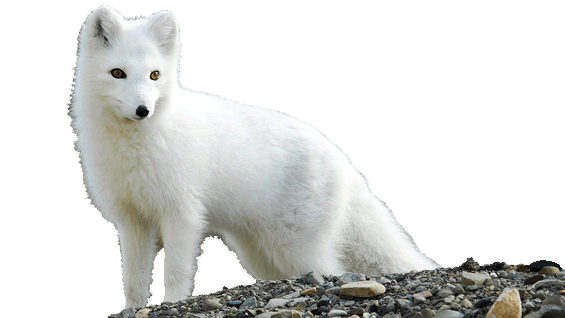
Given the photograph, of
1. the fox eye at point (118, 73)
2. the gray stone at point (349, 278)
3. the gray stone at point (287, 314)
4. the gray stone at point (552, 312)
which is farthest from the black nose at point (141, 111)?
the gray stone at point (552, 312)

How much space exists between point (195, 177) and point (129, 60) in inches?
46.8

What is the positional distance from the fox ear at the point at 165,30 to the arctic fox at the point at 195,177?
1 centimetres

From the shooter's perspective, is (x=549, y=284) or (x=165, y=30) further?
(x=165, y=30)

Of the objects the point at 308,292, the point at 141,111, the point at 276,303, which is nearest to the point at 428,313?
the point at 308,292

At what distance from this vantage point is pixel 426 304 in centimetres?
452

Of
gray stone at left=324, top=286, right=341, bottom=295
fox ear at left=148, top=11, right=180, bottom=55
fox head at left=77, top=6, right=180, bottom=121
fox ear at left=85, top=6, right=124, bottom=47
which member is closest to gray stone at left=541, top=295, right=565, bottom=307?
gray stone at left=324, top=286, right=341, bottom=295

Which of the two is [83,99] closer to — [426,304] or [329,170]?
[329,170]

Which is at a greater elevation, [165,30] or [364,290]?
[165,30]

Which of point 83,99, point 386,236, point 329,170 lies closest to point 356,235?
point 386,236

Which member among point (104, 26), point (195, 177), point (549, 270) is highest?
point (104, 26)

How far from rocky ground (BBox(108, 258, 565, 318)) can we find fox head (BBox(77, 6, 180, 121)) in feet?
5.43

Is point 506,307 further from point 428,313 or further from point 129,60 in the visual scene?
point 129,60

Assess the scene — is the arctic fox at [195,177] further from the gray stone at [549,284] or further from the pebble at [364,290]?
the gray stone at [549,284]

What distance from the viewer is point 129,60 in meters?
5.37
